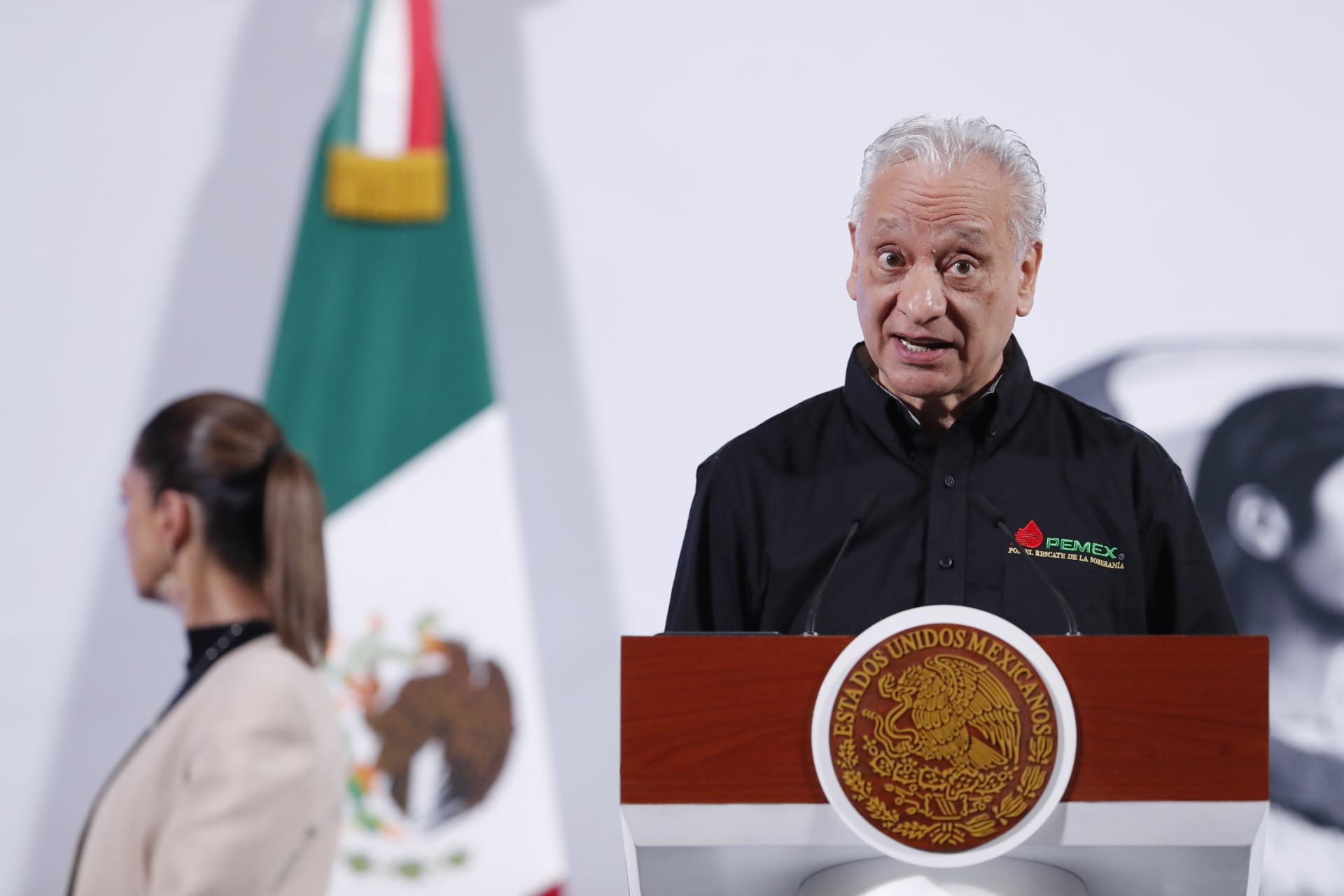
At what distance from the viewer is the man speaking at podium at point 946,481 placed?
5.17ft

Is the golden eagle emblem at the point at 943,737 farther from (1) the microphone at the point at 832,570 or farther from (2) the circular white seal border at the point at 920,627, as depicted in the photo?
(1) the microphone at the point at 832,570

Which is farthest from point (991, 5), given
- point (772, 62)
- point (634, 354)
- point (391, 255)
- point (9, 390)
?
point (9, 390)

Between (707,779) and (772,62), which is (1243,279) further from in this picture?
(707,779)

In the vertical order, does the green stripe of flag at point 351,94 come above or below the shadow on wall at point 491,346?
above

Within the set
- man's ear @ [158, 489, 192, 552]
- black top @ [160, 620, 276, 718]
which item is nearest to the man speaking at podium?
black top @ [160, 620, 276, 718]

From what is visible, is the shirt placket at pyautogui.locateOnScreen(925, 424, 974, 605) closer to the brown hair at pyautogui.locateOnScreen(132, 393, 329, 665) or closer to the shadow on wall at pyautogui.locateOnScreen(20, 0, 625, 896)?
the brown hair at pyautogui.locateOnScreen(132, 393, 329, 665)

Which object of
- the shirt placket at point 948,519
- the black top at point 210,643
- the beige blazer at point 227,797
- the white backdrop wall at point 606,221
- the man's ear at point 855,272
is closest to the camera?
the shirt placket at point 948,519

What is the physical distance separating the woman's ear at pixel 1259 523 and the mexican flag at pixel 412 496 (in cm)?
154

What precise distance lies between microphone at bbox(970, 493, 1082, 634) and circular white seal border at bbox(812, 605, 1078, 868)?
23 cm

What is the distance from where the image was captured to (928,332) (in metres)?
1.62

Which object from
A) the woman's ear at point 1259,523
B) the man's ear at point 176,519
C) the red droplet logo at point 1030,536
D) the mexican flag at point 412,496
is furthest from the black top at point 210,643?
the woman's ear at point 1259,523

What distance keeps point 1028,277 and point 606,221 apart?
137 cm

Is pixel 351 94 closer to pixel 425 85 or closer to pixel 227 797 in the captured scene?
pixel 425 85

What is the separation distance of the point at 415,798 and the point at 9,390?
1255 mm
